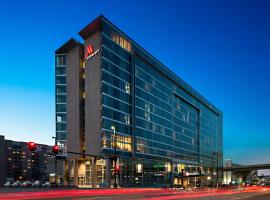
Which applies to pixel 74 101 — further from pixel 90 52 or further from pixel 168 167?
pixel 168 167

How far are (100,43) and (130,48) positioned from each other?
14.3m

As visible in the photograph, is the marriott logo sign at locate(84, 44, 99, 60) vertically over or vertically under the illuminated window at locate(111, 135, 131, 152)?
over

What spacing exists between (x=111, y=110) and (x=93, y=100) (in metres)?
4.66

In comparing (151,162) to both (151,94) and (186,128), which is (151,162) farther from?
(186,128)

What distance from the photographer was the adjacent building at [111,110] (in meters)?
93.8

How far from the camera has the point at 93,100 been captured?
94562 millimetres

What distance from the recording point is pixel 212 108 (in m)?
194

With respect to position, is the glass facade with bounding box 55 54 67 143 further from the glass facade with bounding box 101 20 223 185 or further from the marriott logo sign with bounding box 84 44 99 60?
the glass facade with bounding box 101 20 223 185

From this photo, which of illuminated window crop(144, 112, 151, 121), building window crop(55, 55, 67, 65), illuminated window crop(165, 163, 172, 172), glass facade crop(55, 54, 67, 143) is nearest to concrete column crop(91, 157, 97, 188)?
glass facade crop(55, 54, 67, 143)

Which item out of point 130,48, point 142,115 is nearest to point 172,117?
point 142,115

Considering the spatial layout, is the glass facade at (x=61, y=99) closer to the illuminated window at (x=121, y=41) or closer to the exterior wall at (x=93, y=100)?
the exterior wall at (x=93, y=100)

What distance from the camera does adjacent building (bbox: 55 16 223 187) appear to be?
308ft

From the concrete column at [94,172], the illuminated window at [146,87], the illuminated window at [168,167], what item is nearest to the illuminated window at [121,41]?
the illuminated window at [146,87]

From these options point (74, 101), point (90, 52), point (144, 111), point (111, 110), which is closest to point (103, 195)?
point (111, 110)
